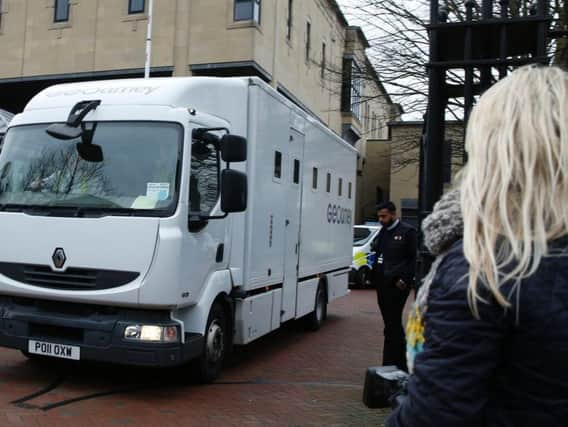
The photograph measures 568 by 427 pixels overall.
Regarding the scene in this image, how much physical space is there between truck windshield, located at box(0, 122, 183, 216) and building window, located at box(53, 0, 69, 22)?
21.8 meters

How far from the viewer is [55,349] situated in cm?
585

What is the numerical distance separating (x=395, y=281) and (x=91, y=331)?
3.32 m

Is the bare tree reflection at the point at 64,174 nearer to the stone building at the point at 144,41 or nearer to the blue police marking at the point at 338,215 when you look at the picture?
the blue police marking at the point at 338,215

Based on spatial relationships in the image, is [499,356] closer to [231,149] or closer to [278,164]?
[231,149]

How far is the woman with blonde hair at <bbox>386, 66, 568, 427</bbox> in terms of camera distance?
1.35 meters

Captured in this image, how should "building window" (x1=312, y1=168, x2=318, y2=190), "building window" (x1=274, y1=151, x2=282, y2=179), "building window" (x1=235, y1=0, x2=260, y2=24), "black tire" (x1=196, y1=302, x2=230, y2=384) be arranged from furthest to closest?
"building window" (x1=235, y1=0, x2=260, y2=24) < "building window" (x1=312, y1=168, x2=318, y2=190) < "building window" (x1=274, y1=151, x2=282, y2=179) < "black tire" (x1=196, y1=302, x2=230, y2=384)

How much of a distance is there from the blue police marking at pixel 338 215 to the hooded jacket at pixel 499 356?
31.0 ft

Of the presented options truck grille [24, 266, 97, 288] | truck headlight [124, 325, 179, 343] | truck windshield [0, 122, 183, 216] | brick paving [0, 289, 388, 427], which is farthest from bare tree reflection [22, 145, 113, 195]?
brick paving [0, 289, 388, 427]

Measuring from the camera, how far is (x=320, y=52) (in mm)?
32438

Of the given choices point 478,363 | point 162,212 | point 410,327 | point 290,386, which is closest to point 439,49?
point 162,212

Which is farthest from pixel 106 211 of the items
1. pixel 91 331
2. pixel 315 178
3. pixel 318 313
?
pixel 318 313

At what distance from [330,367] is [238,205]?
2.97 meters

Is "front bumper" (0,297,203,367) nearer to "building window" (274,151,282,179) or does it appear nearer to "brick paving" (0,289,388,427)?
"brick paving" (0,289,388,427)

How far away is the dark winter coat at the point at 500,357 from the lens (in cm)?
134
